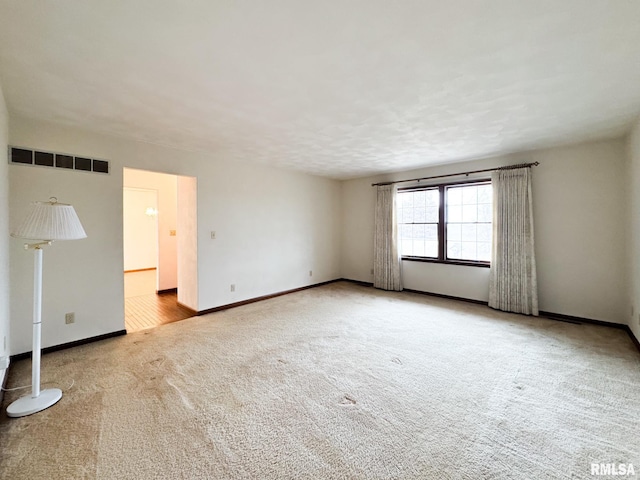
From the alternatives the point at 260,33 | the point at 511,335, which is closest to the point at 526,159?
the point at 511,335

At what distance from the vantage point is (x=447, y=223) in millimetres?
5340

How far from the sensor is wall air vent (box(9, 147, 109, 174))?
297cm

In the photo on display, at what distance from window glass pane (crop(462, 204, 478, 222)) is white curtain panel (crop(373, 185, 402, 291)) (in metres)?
1.28

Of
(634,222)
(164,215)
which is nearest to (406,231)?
(634,222)

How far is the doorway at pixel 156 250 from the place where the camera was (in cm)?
457

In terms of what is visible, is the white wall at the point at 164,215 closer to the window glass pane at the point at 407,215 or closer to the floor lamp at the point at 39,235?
the floor lamp at the point at 39,235

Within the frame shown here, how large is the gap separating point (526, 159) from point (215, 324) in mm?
5374

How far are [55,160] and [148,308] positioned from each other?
2.69 meters

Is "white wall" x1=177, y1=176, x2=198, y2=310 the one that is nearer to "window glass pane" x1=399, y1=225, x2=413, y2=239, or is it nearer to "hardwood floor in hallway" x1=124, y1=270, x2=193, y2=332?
"hardwood floor in hallway" x1=124, y1=270, x2=193, y2=332

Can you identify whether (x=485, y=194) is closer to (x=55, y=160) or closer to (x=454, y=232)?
(x=454, y=232)

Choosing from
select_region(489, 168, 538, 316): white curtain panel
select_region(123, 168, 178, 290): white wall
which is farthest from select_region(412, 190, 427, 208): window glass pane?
select_region(123, 168, 178, 290): white wall

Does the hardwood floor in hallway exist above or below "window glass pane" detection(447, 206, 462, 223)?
below

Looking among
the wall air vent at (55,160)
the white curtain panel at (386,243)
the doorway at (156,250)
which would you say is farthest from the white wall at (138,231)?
the white curtain panel at (386,243)

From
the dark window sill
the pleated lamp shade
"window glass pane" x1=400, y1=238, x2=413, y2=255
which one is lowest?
the dark window sill
